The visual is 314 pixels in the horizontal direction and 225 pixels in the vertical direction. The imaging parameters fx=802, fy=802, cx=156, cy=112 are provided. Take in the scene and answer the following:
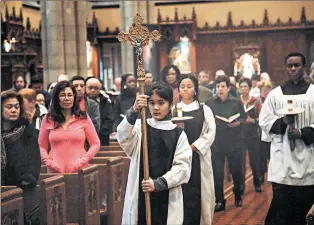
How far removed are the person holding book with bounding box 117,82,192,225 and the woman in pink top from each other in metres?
1.82

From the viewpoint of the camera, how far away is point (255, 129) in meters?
11.2

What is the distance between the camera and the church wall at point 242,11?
2550 cm

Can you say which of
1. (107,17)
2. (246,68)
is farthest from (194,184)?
(107,17)

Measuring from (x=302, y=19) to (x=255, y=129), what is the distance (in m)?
14.4

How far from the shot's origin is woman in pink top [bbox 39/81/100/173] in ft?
24.1

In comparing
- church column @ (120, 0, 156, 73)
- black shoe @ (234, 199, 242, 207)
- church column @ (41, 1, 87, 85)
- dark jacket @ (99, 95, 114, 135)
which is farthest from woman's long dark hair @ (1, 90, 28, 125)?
church column @ (120, 0, 156, 73)

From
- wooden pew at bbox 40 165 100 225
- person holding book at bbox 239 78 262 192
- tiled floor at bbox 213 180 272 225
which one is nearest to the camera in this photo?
wooden pew at bbox 40 165 100 225

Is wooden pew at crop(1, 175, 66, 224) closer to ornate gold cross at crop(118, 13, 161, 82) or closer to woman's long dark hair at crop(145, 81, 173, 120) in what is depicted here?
woman's long dark hair at crop(145, 81, 173, 120)

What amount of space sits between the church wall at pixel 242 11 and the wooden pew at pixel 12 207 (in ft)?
67.4

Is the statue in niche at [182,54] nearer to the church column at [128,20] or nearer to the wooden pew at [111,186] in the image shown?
the church column at [128,20]

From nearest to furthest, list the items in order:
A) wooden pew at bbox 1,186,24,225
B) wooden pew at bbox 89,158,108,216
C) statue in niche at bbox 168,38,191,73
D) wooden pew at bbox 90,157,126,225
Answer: wooden pew at bbox 1,186,24,225
wooden pew at bbox 90,157,126,225
wooden pew at bbox 89,158,108,216
statue in niche at bbox 168,38,191,73

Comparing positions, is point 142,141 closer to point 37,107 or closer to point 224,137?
point 224,137

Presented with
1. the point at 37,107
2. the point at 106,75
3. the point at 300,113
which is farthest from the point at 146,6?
the point at 300,113

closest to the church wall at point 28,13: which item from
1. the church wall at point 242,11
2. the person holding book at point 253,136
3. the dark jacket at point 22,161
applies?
the church wall at point 242,11
